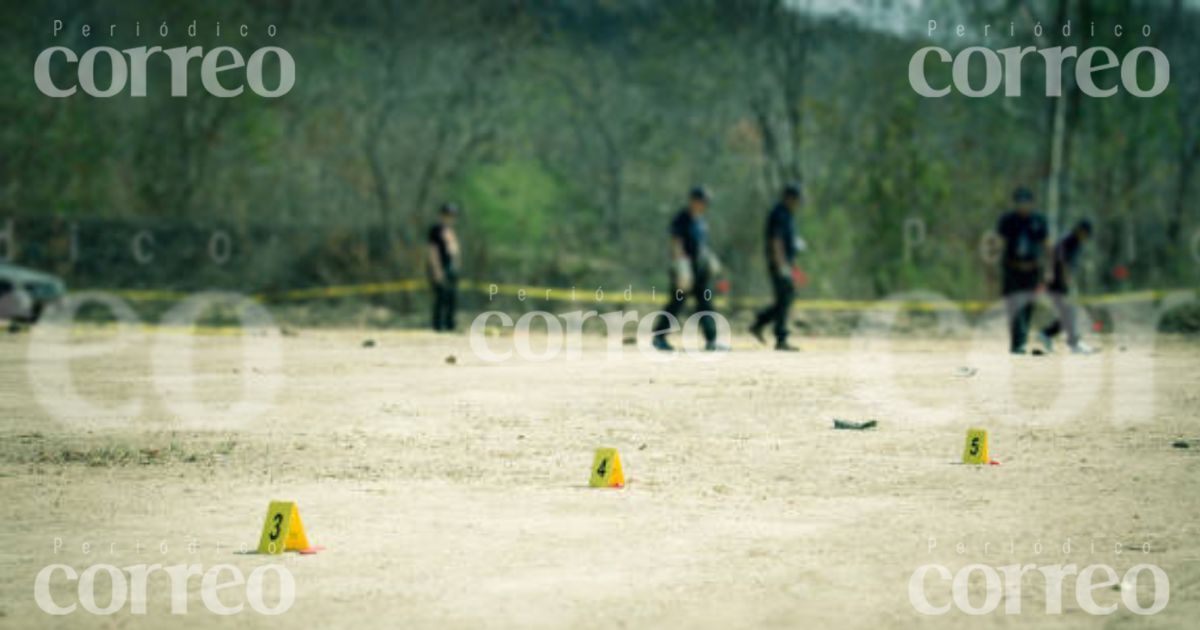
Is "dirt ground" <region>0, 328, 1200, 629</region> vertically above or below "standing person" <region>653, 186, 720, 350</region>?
below

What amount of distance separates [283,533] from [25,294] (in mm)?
23750

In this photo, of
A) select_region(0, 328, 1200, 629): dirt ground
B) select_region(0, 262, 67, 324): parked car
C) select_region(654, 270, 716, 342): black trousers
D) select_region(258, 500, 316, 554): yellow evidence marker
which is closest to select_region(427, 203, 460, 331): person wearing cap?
select_region(654, 270, 716, 342): black trousers

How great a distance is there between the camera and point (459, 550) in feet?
30.6

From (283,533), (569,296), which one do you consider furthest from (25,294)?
(283,533)

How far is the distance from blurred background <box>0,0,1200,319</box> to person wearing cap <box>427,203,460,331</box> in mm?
8608

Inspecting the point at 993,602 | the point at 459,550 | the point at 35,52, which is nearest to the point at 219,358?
the point at 459,550

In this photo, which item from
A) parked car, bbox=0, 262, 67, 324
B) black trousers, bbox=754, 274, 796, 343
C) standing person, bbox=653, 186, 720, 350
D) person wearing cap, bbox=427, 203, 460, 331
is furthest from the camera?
parked car, bbox=0, 262, 67, 324

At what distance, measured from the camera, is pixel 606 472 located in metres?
11.4

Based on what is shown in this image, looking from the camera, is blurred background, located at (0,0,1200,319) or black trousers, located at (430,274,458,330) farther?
blurred background, located at (0,0,1200,319)

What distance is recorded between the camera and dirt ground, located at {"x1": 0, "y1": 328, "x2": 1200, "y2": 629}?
8211 mm

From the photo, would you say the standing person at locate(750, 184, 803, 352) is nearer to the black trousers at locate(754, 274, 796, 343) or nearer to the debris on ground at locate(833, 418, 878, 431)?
the black trousers at locate(754, 274, 796, 343)

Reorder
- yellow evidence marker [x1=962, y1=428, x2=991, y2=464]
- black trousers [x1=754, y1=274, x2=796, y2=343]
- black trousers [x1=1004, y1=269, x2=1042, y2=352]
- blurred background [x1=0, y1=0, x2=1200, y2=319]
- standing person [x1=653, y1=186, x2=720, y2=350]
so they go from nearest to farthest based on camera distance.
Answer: yellow evidence marker [x1=962, y1=428, x2=991, y2=464], black trousers [x1=1004, y1=269, x2=1042, y2=352], standing person [x1=653, y1=186, x2=720, y2=350], black trousers [x1=754, y1=274, x2=796, y2=343], blurred background [x1=0, y1=0, x2=1200, y2=319]

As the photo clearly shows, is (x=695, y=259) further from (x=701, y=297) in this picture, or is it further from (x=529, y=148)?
(x=529, y=148)

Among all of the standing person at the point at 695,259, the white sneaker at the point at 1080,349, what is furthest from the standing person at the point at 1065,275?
the standing person at the point at 695,259
